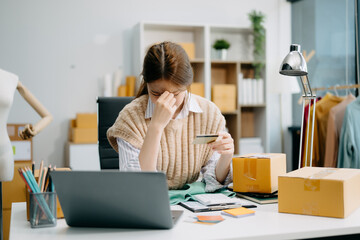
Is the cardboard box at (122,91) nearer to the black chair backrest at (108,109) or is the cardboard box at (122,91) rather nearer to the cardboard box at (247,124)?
the cardboard box at (247,124)

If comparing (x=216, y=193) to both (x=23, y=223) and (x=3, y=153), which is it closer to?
(x=23, y=223)

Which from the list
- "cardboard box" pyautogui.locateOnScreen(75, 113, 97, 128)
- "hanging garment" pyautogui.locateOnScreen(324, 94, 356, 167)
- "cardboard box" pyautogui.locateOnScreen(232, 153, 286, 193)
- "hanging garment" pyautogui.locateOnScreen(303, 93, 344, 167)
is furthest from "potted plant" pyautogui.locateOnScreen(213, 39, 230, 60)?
"cardboard box" pyautogui.locateOnScreen(232, 153, 286, 193)

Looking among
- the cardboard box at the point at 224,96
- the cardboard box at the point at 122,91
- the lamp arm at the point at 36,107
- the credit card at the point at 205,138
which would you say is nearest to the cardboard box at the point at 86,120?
the cardboard box at the point at 122,91

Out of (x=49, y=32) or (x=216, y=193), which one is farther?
(x=49, y=32)

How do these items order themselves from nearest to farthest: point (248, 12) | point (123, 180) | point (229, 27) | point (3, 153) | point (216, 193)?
point (123, 180) → point (216, 193) → point (3, 153) → point (229, 27) → point (248, 12)

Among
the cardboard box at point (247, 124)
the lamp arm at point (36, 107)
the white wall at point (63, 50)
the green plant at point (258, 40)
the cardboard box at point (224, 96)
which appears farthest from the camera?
the cardboard box at point (247, 124)

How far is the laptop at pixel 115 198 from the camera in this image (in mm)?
1069

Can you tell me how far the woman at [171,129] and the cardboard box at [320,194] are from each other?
0.35 meters

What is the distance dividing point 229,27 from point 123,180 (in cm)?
351

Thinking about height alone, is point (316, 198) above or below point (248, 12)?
below

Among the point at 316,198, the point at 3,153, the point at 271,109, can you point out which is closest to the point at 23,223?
the point at 316,198

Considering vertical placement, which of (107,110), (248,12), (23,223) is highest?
(248,12)

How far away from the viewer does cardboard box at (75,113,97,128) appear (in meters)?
3.77

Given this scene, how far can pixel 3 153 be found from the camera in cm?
243
